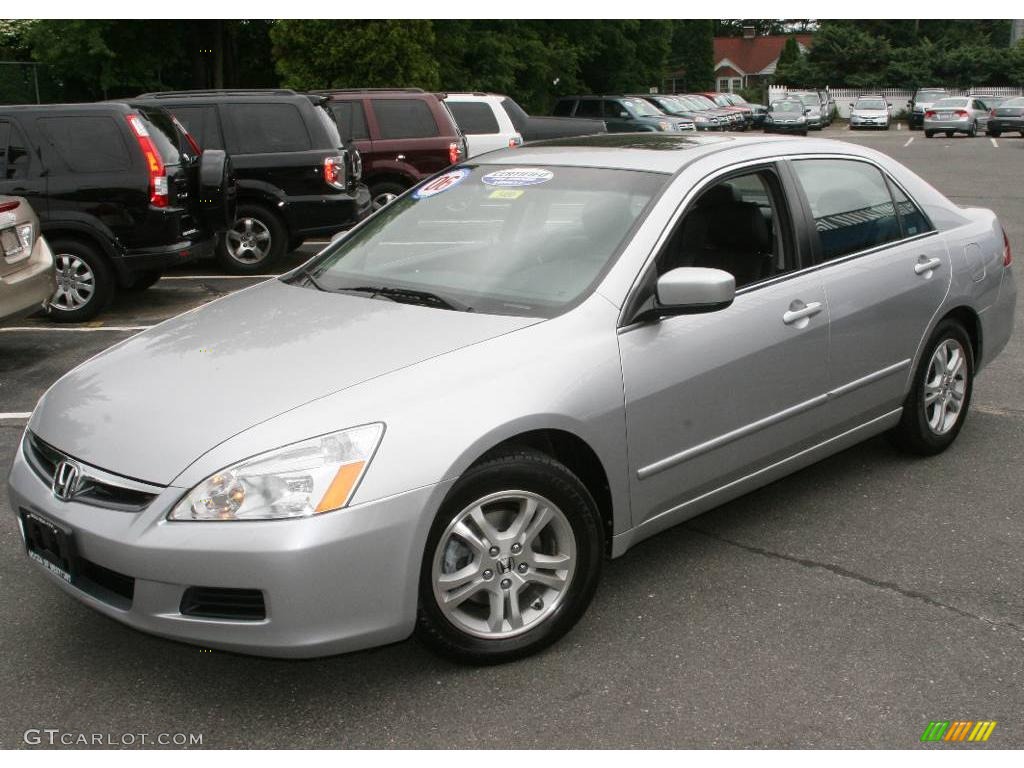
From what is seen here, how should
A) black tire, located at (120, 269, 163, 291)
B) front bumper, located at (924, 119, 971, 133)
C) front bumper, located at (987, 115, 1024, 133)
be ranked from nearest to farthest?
black tire, located at (120, 269, 163, 291), front bumper, located at (987, 115, 1024, 133), front bumper, located at (924, 119, 971, 133)

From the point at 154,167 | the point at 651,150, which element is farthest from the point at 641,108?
the point at 651,150

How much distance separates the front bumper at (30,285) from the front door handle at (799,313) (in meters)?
5.20

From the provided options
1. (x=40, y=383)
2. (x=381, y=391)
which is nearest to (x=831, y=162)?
(x=381, y=391)

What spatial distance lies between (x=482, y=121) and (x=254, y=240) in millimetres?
6925

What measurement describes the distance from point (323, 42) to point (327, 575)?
27.2 m

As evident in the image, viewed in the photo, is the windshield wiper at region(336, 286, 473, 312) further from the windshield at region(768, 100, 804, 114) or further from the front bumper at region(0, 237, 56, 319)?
the windshield at region(768, 100, 804, 114)

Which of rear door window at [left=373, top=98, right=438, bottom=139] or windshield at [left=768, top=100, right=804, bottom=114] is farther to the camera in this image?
windshield at [left=768, top=100, right=804, bottom=114]

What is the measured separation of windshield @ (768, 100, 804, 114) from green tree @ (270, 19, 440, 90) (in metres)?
21.6

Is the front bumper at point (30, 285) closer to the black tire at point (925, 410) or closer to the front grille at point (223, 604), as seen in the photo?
the front grille at point (223, 604)

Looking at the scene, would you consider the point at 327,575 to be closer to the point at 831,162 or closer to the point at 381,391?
the point at 381,391

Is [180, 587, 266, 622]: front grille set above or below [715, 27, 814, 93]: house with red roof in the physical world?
above

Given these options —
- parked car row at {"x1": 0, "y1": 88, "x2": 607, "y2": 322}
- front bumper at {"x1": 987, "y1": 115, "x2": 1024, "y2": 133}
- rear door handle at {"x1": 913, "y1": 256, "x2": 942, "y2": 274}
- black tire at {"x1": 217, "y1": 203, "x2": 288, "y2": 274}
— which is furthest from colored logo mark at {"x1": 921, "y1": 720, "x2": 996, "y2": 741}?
front bumper at {"x1": 987, "y1": 115, "x2": 1024, "y2": 133}

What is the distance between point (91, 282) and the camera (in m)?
9.36

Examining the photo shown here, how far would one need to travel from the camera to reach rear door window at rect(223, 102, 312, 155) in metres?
11.7
